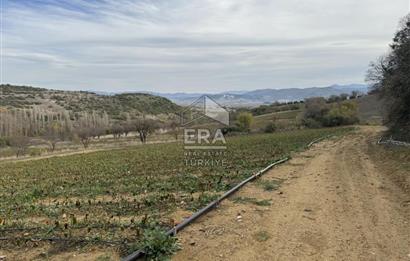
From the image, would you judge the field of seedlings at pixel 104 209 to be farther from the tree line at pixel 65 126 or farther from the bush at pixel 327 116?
the bush at pixel 327 116

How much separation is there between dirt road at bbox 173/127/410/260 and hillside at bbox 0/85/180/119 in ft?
308

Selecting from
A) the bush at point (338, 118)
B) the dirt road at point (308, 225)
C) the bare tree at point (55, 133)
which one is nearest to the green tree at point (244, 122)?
the bush at point (338, 118)

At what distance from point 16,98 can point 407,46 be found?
9865 cm

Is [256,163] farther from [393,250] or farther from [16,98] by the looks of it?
[16,98]

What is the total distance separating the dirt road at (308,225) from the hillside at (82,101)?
308 feet

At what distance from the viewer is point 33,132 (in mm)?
84562

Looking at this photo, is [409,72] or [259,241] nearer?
[259,241]

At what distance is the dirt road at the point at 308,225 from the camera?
570 centimetres

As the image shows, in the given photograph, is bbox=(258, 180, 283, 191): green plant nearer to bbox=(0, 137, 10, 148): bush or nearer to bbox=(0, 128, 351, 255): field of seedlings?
bbox=(0, 128, 351, 255): field of seedlings

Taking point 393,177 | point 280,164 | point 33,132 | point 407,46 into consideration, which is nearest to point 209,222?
point 393,177

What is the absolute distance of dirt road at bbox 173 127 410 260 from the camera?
18.7 feet

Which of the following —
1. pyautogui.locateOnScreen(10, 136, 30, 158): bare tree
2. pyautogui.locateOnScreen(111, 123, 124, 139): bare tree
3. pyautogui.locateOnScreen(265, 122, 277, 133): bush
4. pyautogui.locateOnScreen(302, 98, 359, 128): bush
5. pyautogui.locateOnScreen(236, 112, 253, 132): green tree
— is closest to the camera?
pyautogui.locateOnScreen(10, 136, 30, 158): bare tree

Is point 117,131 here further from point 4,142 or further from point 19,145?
point 19,145

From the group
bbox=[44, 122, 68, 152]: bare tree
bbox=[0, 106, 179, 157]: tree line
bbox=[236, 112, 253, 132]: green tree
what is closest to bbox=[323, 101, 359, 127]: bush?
bbox=[236, 112, 253, 132]: green tree
